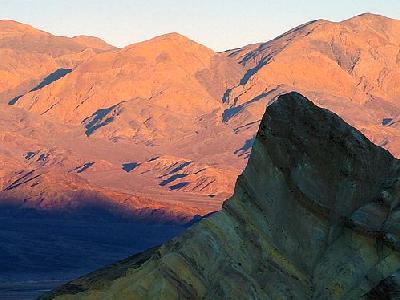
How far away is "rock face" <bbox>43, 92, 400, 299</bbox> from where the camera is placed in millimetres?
28438

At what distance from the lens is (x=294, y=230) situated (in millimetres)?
30625

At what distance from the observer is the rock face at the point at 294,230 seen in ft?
93.3

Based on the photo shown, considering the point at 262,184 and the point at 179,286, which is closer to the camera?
the point at 179,286

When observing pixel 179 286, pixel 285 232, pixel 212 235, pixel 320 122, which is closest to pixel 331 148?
pixel 320 122

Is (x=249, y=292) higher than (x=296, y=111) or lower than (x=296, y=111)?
lower

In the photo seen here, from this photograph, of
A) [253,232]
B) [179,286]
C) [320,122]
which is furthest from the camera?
[320,122]

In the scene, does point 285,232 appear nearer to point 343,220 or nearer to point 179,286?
point 343,220

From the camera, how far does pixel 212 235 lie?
1152 inches

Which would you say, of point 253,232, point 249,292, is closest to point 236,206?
point 253,232

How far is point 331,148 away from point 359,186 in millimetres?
1528

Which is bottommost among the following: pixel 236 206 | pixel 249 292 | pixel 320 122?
pixel 249 292

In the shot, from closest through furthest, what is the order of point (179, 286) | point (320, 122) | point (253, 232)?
1. point (179, 286)
2. point (253, 232)
3. point (320, 122)

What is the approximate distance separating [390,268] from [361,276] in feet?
3.20

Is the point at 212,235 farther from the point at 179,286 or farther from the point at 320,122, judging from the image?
the point at 320,122
